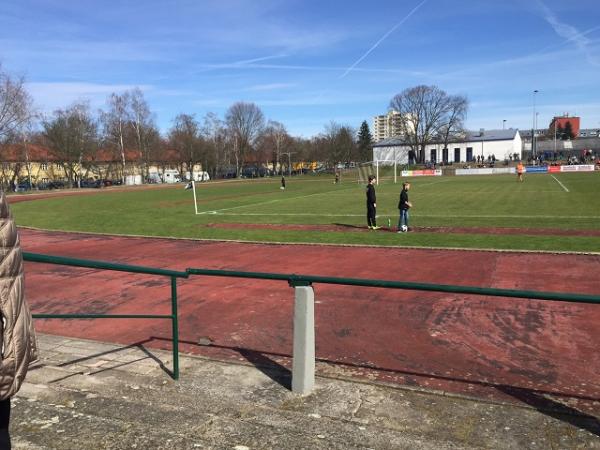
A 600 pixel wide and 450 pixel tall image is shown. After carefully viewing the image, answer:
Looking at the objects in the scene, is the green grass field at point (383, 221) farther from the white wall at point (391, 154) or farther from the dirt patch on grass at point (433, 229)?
the white wall at point (391, 154)

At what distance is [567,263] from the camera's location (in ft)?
39.9

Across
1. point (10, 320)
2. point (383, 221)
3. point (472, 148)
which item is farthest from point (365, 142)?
point (10, 320)

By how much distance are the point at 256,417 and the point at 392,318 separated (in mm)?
4782

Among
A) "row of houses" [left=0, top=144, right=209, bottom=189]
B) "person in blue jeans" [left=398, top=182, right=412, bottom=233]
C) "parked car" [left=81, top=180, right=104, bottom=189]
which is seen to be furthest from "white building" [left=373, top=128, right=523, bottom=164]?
"person in blue jeans" [left=398, top=182, right=412, bottom=233]

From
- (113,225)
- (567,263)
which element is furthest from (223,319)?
(113,225)

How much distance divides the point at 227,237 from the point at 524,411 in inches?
582

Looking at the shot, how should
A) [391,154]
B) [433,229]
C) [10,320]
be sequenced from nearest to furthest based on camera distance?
[10,320] → [433,229] → [391,154]

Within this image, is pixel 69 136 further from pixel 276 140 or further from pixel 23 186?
pixel 276 140

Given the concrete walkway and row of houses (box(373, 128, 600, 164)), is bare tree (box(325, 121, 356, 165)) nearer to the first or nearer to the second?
row of houses (box(373, 128, 600, 164))

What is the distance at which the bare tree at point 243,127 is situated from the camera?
113125 millimetres

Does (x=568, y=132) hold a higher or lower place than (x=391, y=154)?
higher

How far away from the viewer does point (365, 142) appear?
13150cm

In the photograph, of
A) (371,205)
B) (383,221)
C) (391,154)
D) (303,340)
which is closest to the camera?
(303,340)

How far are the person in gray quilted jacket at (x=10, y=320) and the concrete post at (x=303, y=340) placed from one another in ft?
7.44
